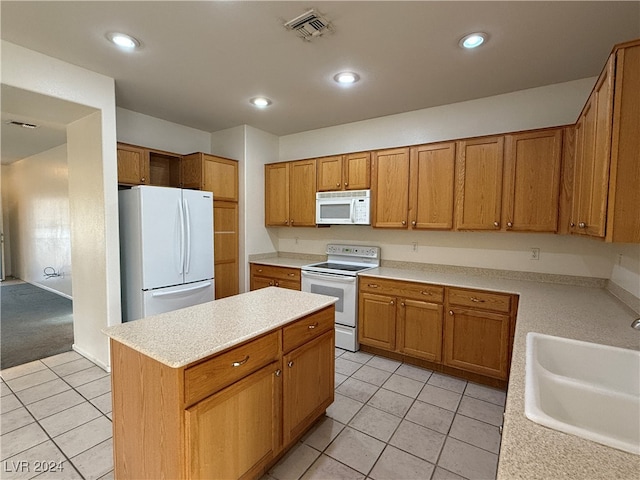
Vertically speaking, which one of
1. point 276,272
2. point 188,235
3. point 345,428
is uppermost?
point 188,235

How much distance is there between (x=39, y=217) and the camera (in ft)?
20.3

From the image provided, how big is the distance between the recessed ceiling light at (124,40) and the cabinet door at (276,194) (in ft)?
7.09

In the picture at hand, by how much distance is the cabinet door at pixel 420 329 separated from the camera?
2896mm

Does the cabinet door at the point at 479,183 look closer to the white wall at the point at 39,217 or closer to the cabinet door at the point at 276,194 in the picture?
the cabinet door at the point at 276,194

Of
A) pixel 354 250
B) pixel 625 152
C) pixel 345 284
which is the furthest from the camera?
pixel 354 250

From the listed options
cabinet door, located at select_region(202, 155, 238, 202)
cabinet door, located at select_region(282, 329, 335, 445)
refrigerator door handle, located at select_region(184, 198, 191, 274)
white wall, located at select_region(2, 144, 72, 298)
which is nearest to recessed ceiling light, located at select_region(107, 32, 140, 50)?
refrigerator door handle, located at select_region(184, 198, 191, 274)

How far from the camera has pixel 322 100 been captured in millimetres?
3201

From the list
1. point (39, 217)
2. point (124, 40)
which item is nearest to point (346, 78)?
point (124, 40)

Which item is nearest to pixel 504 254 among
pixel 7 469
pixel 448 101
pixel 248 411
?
pixel 448 101

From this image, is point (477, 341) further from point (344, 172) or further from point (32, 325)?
point (32, 325)

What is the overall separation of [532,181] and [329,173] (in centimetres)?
208

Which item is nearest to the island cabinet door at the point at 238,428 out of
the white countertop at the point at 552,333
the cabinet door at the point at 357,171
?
the white countertop at the point at 552,333

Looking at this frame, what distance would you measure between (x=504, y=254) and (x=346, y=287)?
1.61 meters

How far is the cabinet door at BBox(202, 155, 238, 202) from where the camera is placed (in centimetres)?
369
